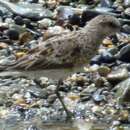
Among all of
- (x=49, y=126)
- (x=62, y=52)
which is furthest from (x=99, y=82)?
(x=49, y=126)

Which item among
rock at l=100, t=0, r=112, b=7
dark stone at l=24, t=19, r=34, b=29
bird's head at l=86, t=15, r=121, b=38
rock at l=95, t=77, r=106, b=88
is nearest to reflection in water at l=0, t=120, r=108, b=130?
rock at l=95, t=77, r=106, b=88

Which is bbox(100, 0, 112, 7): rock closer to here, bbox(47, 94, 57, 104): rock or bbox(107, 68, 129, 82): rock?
bbox(107, 68, 129, 82): rock

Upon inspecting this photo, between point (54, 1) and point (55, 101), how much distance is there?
190 inches

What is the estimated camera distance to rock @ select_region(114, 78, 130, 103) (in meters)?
9.29

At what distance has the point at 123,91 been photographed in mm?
9398

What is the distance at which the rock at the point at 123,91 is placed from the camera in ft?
30.5

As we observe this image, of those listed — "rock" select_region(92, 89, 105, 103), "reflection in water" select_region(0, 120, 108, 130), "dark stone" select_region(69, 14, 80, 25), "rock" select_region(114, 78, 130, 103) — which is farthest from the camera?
"dark stone" select_region(69, 14, 80, 25)

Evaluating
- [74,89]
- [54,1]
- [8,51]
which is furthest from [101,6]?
[74,89]

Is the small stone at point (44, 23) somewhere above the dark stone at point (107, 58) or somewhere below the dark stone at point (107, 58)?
above

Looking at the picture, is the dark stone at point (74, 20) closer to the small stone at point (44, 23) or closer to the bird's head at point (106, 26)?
the small stone at point (44, 23)

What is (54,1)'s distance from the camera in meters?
14.1

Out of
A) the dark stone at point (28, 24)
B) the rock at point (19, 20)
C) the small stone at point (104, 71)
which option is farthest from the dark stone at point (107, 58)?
the rock at point (19, 20)

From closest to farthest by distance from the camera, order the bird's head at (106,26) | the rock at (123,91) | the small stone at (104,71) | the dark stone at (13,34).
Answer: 1. the rock at (123,91)
2. the bird's head at (106,26)
3. the small stone at (104,71)
4. the dark stone at (13,34)

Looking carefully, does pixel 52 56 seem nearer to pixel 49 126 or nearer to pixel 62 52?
pixel 62 52
